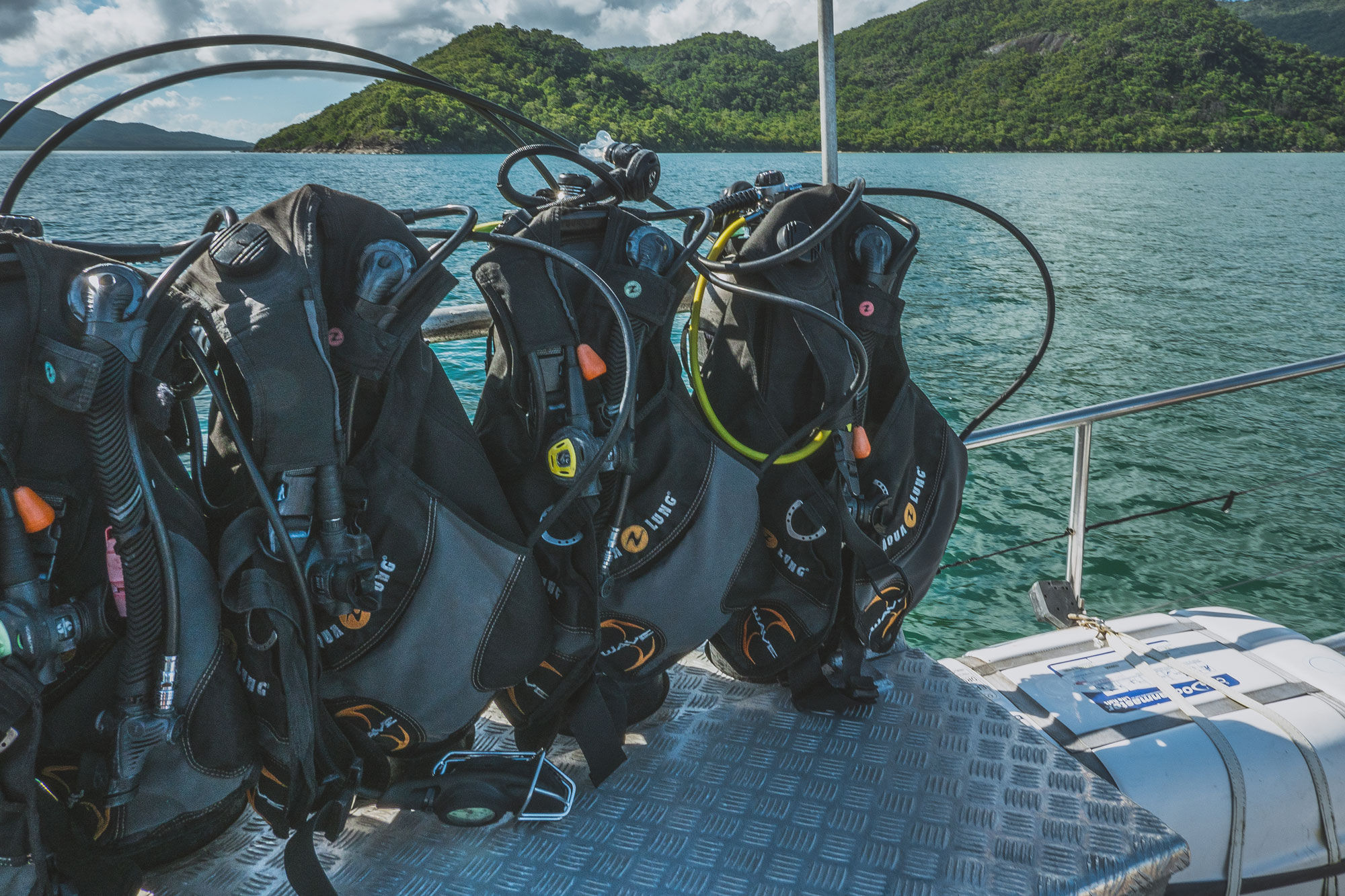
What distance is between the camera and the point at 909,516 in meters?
1.73

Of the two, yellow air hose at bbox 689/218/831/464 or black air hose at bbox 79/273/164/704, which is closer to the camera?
black air hose at bbox 79/273/164/704

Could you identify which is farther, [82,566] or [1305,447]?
[1305,447]

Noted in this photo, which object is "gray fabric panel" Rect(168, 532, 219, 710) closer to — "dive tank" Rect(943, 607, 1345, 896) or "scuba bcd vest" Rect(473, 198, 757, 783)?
"scuba bcd vest" Rect(473, 198, 757, 783)

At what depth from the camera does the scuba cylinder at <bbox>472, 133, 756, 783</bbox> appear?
1343 millimetres

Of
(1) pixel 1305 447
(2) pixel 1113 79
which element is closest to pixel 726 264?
(1) pixel 1305 447

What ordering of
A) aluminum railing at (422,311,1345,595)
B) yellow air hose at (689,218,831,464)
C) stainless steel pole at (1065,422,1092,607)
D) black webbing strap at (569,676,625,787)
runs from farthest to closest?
stainless steel pole at (1065,422,1092,607) < aluminum railing at (422,311,1345,595) < yellow air hose at (689,218,831,464) < black webbing strap at (569,676,625,787)

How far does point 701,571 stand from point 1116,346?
15.6m

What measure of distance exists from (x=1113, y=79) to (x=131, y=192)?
56.2m

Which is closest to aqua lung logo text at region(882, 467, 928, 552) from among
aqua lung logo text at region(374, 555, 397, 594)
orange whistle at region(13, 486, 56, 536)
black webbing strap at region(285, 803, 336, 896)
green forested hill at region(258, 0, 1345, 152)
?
aqua lung logo text at region(374, 555, 397, 594)

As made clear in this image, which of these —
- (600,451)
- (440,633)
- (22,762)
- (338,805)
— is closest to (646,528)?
(600,451)

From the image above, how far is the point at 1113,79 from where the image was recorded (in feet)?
183

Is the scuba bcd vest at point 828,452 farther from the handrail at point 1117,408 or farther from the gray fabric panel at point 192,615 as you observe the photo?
the gray fabric panel at point 192,615

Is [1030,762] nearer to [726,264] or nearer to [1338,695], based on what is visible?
[1338,695]

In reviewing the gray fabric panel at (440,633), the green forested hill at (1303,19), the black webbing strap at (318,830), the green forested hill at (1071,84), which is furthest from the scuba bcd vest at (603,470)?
the green forested hill at (1303,19)
